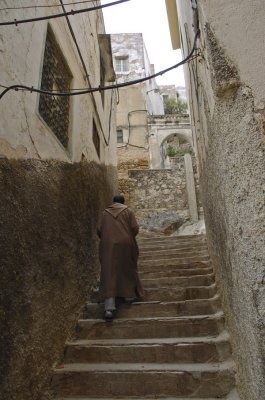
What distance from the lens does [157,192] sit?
35.9 ft

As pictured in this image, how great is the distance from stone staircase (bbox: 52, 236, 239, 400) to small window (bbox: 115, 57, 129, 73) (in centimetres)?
2070

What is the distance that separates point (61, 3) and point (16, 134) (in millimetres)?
2301

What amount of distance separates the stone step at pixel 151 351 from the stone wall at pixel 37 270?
0.67 feet

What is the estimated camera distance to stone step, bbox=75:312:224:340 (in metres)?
2.91

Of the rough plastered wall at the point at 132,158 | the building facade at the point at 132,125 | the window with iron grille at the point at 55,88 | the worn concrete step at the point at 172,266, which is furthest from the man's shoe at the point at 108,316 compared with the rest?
the rough plastered wall at the point at 132,158

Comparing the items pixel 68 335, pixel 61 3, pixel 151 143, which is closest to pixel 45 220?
pixel 68 335

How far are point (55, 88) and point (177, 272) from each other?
9.14 ft

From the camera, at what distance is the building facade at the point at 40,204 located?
2.10 m

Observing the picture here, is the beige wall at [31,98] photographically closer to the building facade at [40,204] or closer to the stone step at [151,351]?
the building facade at [40,204]

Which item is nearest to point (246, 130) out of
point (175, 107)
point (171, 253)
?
Result: point (171, 253)

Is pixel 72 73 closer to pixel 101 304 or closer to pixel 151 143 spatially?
pixel 101 304

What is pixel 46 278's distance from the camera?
2631 millimetres

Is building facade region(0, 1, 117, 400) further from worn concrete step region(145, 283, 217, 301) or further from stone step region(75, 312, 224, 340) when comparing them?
worn concrete step region(145, 283, 217, 301)

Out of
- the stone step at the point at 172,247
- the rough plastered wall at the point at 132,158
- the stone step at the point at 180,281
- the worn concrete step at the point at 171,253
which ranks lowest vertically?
the stone step at the point at 180,281
